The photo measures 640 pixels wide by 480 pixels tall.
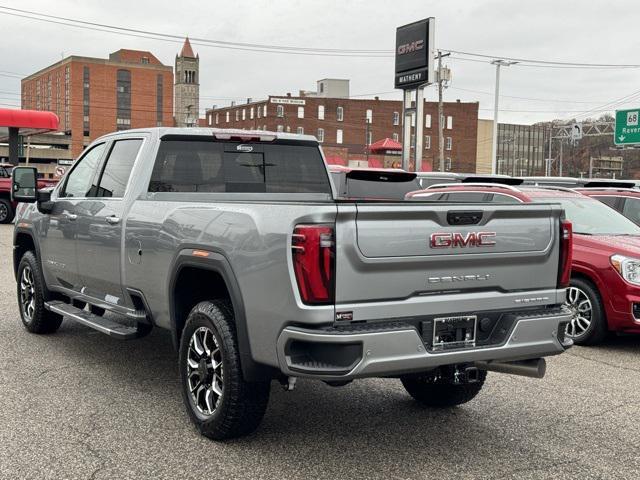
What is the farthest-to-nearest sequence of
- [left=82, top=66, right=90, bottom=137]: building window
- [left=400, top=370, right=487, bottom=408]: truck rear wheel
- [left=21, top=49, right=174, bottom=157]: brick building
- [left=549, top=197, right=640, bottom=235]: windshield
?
[left=82, top=66, right=90, bottom=137]: building window → [left=21, top=49, right=174, bottom=157]: brick building → [left=549, top=197, right=640, bottom=235]: windshield → [left=400, top=370, right=487, bottom=408]: truck rear wheel

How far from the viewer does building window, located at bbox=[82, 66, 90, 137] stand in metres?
140

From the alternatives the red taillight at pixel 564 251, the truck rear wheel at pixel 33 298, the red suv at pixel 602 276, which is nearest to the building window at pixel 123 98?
the truck rear wheel at pixel 33 298

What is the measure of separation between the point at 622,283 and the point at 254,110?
98335 mm


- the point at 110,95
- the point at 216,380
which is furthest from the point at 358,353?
the point at 110,95

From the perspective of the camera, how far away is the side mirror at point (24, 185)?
23.7 feet

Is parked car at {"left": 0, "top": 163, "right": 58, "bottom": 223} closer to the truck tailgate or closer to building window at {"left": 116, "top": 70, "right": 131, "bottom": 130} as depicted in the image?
the truck tailgate

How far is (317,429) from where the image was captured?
15.7 feet

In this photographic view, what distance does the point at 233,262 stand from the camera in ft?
13.6

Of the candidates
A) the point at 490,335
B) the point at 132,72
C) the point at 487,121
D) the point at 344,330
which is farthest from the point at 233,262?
the point at 132,72

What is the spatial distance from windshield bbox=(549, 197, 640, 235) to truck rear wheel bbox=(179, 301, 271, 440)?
4.97 m

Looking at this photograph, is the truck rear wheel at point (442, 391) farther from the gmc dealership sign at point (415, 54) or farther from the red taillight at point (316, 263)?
the gmc dealership sign at point (415, 54)

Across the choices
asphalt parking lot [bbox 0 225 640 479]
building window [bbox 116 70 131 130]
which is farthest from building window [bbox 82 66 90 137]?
asphalt parking lot [bbox 0 225 640 479]

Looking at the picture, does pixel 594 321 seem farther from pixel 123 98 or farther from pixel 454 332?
pixel 123 98

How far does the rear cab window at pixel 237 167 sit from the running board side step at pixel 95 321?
110cm
